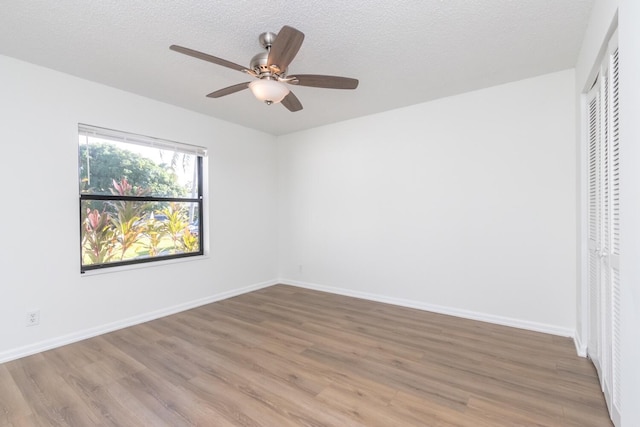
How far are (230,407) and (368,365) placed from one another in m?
1.05

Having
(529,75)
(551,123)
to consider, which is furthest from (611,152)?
(529,75)

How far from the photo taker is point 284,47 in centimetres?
169

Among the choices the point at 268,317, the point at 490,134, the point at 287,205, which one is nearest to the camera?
the point at 490,134

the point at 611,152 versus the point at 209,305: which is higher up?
the point at 611,152

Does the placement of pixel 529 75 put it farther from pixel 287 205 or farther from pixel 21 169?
pixel 21 169

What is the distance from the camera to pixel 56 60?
8.12ft

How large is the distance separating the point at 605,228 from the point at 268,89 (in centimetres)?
230

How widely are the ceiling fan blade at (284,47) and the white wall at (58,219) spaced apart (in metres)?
2.19

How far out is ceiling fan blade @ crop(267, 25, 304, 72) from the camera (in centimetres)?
156

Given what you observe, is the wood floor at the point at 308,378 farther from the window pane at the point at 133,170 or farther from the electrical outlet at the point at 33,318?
the window pane at the point at 133,170

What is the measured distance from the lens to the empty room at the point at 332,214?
1.78 metres

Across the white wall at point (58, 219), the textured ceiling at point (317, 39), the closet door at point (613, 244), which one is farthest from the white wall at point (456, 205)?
the white wall at point (58, 219)

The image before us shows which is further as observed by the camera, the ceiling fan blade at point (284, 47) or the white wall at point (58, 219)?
the white wall at point (58, 219)

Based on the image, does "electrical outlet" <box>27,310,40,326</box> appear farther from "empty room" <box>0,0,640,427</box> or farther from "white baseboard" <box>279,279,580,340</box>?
"white baseboard" <box>279,279,580,340</box>
